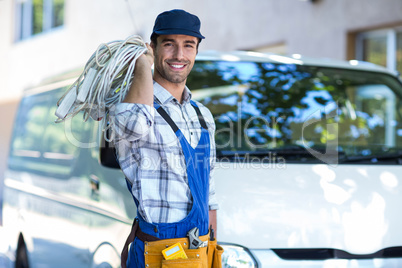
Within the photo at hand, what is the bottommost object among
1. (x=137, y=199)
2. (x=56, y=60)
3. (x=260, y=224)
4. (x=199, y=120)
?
(x=260, y=224)

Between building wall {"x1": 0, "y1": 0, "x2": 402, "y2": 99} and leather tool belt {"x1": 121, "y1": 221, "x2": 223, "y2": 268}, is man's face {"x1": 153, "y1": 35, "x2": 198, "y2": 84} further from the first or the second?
building wall {"x1": 0, "y1": 0, "x2": 402, "y2": 99}

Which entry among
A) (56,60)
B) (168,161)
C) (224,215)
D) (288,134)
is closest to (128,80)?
(168,161)

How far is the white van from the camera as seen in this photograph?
9.75 ft

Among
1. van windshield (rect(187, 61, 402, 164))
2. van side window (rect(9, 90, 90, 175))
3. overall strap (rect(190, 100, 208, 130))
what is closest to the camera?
overall strap (rect(190, 100, 208, 130))

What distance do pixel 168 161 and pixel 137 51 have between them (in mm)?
472

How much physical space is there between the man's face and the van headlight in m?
0.94

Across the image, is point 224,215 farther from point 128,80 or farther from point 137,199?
point 128,80

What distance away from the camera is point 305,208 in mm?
3021

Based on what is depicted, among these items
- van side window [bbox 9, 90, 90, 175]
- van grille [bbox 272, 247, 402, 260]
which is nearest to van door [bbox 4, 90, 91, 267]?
van side window [bbox 9, 90, 90, 175]

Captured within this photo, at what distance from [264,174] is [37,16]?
54.5 ft

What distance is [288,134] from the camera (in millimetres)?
3861

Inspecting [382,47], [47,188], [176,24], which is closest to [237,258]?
[176,24]

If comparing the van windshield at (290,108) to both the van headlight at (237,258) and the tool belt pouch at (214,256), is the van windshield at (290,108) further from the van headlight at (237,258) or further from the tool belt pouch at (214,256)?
the tool belt pouch at (214,256)

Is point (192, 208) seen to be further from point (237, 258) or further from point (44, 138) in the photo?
point (44, 138)
